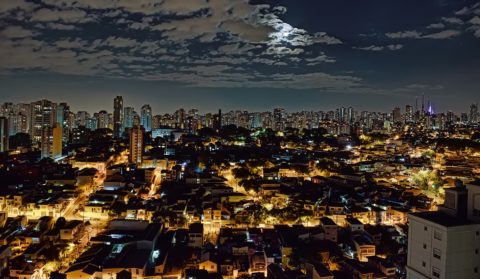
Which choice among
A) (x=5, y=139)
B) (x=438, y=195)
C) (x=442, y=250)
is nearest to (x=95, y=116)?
(x=5, y=139)

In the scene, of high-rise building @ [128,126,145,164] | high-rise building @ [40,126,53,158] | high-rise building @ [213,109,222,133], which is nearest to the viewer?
high-rise building @ [128,126,145,164]

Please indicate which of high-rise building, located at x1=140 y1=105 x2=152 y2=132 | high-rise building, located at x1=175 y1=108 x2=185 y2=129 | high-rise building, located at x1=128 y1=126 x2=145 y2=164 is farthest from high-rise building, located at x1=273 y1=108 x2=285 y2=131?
high-rise building, located at x1=128 y1=126 x2=145 y2=164

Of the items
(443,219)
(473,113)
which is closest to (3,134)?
(443,219)

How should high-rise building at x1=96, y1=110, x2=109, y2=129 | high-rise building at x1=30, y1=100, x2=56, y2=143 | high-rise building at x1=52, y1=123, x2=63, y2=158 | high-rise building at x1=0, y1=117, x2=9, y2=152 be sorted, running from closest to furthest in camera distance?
high-rise building at x1=52, y1=123, x2=63, y2=158
high-rise building at x1=0, y1=117, x2=9, y2=152
high-rise building at x1=30, y1=100, x2=56, y2=143
high-rise building at x1=96, y1=110, x2=109, y2=129

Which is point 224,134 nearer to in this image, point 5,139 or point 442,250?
point 5,139

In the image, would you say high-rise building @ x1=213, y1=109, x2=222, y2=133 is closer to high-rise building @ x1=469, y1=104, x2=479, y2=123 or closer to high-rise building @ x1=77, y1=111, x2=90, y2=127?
high-rise building @ x1=77, y1=111, x2=90, y2=127

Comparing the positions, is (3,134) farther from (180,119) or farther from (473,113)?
(473,113)
